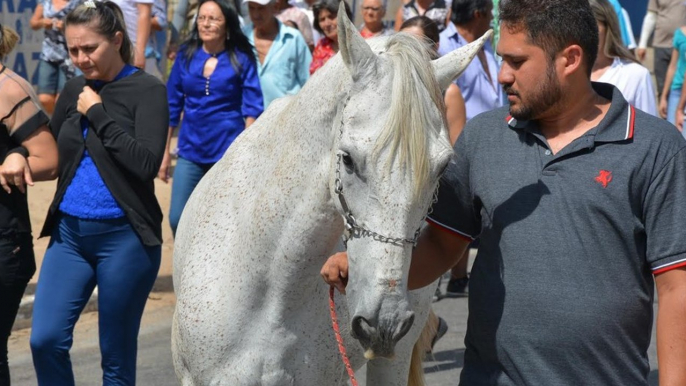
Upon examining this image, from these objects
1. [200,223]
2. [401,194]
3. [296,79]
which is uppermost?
[401,194]

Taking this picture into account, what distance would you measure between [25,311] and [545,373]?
5.26m

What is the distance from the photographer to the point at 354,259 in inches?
120

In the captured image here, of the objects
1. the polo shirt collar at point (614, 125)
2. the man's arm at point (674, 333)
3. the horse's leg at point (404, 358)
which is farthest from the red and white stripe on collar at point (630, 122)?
the horse's leg at point (404, 358)

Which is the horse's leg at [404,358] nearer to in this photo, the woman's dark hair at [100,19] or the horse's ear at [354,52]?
the horse's ear at [354,52]

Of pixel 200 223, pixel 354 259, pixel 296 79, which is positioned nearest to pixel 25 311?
pixel 296 79

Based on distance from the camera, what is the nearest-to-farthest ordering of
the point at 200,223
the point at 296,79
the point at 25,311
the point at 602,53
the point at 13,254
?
the point at 200,223
the point at 13,254
the point at 602,53
the point at 25,311
the point at 296,79

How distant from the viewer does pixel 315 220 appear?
3.45m

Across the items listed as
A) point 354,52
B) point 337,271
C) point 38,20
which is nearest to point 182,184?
point 38,20

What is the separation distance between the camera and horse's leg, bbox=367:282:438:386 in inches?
178

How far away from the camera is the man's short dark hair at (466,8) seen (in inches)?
309

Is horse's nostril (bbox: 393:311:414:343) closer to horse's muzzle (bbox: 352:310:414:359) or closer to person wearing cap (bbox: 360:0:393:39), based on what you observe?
horse's muzzle (bbox: 352:310:414:359)

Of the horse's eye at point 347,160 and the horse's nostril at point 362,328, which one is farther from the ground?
the horse's eye at point 347,160

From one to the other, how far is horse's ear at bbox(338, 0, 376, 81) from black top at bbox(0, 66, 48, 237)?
→ 2071 mm

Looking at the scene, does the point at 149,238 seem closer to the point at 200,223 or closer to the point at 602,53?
the point at 200,223
